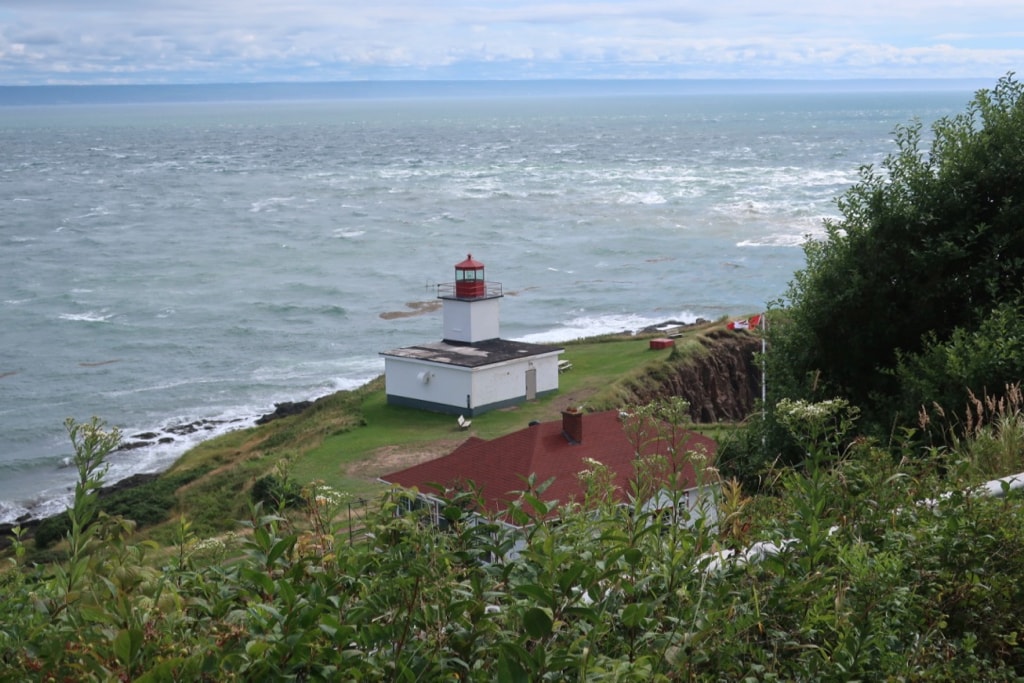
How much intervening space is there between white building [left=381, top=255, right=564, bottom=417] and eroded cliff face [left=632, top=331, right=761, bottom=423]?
3221 mm

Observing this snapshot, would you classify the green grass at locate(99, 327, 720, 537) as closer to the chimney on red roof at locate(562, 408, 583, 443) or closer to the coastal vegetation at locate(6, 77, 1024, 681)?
the chimney on red roof at locate(562, 408, 583, 443)

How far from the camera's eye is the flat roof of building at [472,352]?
1319 inches

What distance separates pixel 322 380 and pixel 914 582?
46518 mm

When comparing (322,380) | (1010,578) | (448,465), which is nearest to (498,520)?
(1010,578)

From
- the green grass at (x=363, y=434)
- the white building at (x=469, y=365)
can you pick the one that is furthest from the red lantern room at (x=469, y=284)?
the green grass at (x=363, y=434)

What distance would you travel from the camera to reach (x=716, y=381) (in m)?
38.3

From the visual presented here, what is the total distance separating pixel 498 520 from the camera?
369 cm

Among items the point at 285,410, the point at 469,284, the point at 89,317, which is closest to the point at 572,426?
the point at 469,284

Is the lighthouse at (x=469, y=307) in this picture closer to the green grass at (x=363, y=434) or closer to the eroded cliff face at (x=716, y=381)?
the green grass at (x=363, y=434)

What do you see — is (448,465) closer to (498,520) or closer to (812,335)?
(812,335)

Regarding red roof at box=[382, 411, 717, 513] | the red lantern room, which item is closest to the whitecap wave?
the red lantern room

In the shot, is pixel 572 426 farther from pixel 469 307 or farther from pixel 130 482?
pixel 130 482

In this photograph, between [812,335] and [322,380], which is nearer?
[812,335]

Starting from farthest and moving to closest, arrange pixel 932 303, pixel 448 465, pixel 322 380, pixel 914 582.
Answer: pixel 322 380 < pixel 448 465 < pixel 932 303 < pixel 914 582
